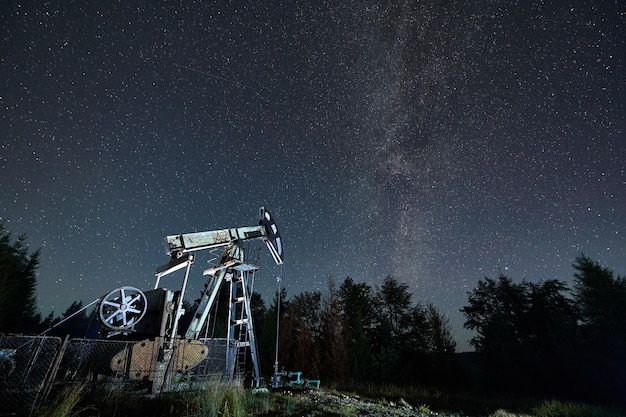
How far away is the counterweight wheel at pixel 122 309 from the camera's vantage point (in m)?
10.6

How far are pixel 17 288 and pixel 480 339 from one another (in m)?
61.5

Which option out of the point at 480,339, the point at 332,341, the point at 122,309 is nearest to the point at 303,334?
the point at 332,341

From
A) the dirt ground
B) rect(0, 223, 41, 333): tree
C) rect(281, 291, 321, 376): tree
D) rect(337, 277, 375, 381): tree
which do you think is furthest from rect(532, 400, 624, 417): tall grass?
rect(0, 223, 41, 333): tree

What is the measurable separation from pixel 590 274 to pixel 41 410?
3530 cm

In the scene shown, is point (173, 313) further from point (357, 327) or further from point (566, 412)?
point (357, 327)

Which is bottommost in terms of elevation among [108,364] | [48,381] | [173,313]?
[48,381]

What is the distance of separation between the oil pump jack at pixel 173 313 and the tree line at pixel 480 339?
6.09m

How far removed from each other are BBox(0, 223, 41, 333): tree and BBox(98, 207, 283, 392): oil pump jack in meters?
37.8

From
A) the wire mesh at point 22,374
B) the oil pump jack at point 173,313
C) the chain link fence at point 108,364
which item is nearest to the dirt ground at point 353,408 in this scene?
the oil pump jack at point 173,313

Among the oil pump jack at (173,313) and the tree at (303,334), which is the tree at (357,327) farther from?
the oil pump jack at (173,313)

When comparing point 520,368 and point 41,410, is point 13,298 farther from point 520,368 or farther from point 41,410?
point 520,368

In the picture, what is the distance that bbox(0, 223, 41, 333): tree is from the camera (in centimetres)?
3988

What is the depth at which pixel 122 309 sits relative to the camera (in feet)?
36.1

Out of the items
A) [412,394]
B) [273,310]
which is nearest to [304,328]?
[273,310]
